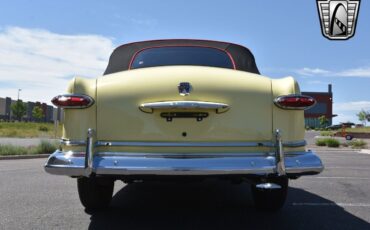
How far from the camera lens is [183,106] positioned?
→ 3.73 meters

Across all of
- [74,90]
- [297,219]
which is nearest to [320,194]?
[297,219]

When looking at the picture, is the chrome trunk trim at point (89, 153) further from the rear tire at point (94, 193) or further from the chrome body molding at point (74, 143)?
the rear tire at point (94, 193)

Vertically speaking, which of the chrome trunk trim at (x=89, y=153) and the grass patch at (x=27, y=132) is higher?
the chrome trunk trim at (x=89, y=153)

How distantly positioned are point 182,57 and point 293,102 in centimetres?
151

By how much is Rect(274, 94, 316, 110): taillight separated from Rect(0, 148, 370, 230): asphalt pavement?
4.13 ft

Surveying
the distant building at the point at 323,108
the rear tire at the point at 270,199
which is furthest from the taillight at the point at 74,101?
the distant building at the point at 323,108

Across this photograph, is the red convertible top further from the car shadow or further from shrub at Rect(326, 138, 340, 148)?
shrub at Rect(326, 138, 340, 148)

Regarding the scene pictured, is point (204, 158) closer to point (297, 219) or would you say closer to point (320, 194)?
point (297, 219)

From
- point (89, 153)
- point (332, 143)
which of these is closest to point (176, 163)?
point (89, 153)

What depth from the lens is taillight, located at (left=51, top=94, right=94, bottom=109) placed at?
12.8 ft

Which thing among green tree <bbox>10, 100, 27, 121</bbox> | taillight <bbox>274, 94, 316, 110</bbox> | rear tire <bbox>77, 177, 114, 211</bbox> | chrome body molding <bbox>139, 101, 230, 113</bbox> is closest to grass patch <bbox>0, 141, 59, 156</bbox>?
rear tire <bbox>77, 177, 114, 211</bbox>

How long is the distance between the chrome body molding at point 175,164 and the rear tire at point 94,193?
0.81 meters

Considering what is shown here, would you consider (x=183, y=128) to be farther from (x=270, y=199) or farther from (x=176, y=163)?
(x=270, y=199)
